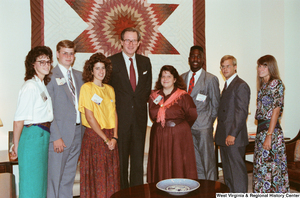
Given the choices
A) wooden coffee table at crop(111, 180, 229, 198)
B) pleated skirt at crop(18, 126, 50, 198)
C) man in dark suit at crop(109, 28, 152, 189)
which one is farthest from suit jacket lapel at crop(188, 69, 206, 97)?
pleated skirt at crop(18, 126, 50, 198)

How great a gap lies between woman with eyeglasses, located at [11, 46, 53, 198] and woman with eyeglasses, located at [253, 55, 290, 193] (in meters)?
2.39

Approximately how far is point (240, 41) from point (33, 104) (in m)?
3.96

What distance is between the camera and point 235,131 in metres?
3.35

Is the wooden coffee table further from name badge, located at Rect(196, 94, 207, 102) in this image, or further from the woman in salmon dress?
name badge, located at Rect(196, 94, 207, 102)

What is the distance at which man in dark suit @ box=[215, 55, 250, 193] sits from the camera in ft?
11.0

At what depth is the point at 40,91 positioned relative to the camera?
2.57 meters

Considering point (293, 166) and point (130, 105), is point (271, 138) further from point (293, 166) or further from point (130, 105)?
point (130, 105)

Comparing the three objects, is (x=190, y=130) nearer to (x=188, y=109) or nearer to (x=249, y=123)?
(x=188, y=109)

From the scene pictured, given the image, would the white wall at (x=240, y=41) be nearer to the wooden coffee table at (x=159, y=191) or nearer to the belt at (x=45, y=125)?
the belt at (x=45, y=125)

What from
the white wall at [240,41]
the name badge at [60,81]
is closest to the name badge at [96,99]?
the name badge at [60,81]

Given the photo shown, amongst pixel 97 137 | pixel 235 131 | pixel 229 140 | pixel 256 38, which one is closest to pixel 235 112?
pixel 235 131

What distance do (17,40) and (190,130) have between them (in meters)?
2.77

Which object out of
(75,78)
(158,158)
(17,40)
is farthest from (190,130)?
(17,40)

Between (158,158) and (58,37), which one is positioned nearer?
(158,158)
